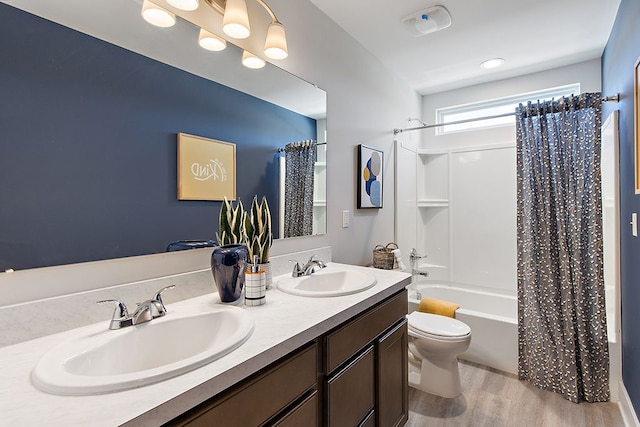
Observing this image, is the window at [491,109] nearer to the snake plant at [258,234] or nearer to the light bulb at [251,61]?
the light bulb at [251,61]

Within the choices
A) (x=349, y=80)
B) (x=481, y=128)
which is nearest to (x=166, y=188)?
(x=349, y=80)

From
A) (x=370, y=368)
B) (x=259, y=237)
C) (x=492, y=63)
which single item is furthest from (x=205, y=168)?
(x=492, y=63)

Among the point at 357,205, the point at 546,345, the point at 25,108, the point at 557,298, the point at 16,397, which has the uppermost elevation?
the point at 25,108

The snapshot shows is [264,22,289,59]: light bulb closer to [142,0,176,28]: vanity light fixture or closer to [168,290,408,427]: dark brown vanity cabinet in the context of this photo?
[142,0,176,28]: vanity light fixture

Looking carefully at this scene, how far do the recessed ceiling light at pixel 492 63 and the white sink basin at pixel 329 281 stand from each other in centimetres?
219

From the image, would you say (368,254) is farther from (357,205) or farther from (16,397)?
(16,397)

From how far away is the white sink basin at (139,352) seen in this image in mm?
637

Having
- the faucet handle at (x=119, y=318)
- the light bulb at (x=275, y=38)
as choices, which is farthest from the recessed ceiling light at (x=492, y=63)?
the faucet handle at (x=119, y=318)

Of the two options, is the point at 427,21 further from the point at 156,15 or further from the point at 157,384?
the point at 157,384

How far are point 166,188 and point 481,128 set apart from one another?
9.78 feet

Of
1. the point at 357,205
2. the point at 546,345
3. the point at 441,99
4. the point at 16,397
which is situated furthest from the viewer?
the point at 441,99

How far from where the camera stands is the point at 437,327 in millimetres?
2088

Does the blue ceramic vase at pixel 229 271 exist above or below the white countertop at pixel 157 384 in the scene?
above

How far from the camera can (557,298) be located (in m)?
2.14
